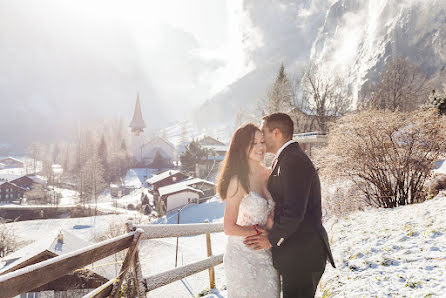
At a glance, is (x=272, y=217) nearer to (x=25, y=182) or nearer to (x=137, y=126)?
(x=25, y=182)

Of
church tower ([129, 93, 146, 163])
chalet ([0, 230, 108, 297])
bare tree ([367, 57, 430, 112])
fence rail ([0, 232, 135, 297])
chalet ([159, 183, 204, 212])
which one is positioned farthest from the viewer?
church tower ([129, 93, 146, 163])

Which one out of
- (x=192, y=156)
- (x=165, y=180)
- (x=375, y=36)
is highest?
(x=375, y=36)

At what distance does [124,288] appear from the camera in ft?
8.86

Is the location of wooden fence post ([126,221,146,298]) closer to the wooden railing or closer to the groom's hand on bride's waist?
the wooden railing

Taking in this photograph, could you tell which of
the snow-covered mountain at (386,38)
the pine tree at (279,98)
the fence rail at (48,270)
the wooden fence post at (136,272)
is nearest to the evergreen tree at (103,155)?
the pine tree at (279,98)

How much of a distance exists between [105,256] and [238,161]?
1494mm

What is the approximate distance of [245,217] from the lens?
252cm

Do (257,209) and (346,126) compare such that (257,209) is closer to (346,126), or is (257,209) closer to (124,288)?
(124,288)

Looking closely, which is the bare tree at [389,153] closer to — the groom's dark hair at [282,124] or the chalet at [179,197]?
the groom's dark hair at [282,124]

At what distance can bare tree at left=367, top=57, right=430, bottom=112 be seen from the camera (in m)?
35.3

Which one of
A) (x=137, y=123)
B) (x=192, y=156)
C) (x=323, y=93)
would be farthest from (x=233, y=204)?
(x=137, y=123)

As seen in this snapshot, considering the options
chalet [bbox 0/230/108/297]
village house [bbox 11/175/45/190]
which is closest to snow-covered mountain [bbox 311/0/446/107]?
chalet [bbox 0/230/108/297]

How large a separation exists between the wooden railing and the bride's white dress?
3.10 feet

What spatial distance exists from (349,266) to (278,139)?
3.49m
